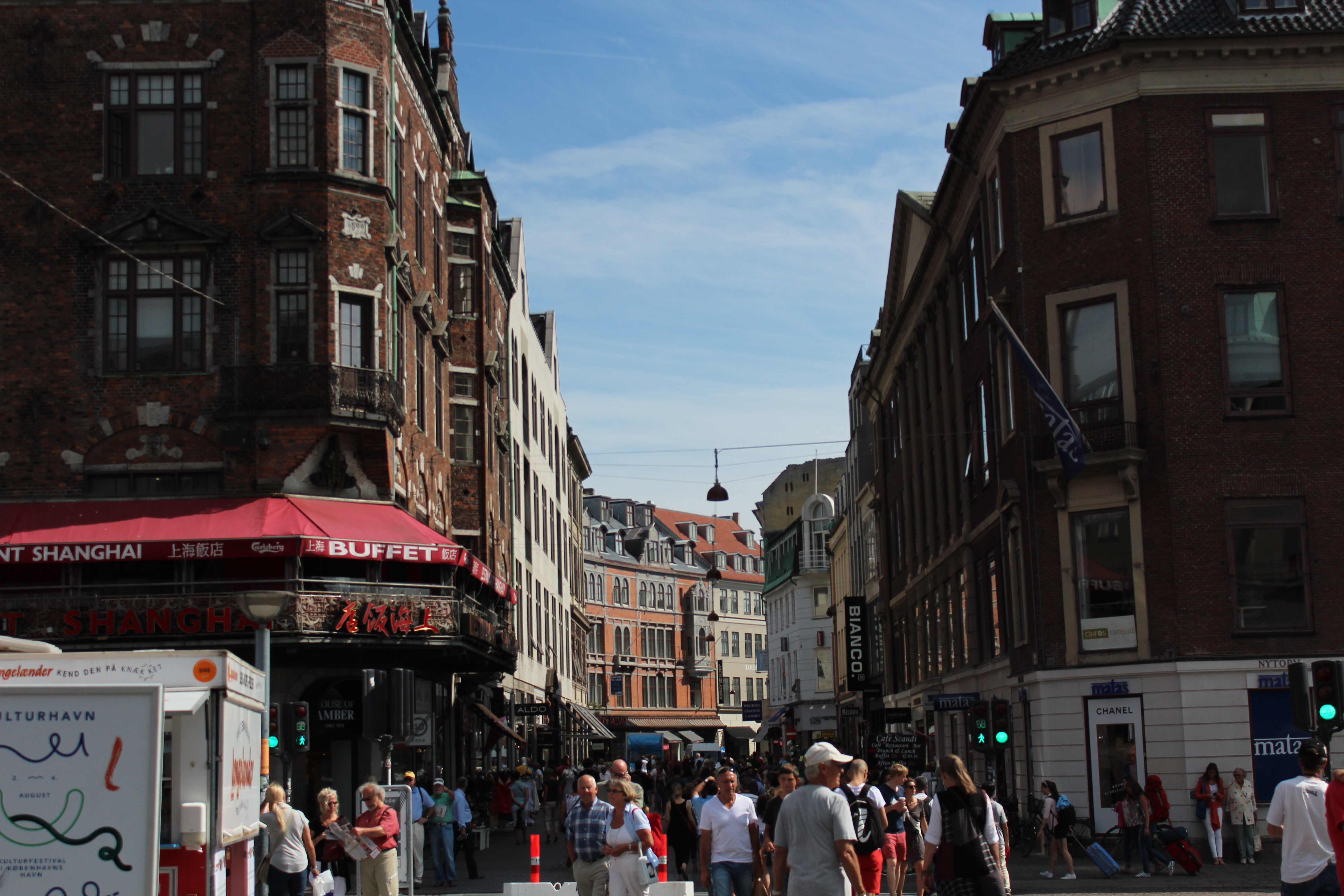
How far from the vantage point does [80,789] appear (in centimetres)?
1127

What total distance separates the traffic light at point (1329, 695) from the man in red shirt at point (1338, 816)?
16.3 feet

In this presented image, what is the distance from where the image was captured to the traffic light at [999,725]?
91.6 ft

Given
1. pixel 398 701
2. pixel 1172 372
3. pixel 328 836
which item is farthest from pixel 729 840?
pixel 1172 372

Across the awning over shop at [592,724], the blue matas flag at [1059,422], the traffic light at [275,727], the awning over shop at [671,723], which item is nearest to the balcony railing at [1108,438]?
the blue matas flag at [1059,422]

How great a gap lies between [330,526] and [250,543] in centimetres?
167

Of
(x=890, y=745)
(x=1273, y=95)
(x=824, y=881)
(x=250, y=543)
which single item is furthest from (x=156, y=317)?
(x=824, y=881)

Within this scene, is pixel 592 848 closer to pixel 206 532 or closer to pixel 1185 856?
pixel 1185 856

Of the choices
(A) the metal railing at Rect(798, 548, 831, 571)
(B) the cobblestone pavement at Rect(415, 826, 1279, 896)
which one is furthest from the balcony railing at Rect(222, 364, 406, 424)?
(A) the metal railing at Rect(798, 548, 831, 571)

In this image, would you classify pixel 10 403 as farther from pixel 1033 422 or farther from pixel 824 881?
pixel 824 881

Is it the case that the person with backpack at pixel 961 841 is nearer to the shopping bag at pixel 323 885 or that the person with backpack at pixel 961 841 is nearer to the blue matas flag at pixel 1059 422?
the shopping bag at pixel 323 885

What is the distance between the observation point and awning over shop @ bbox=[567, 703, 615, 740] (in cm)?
7200

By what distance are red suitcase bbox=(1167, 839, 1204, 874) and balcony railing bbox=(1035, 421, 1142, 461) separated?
7.49 metres

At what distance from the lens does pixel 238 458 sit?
3119 cm

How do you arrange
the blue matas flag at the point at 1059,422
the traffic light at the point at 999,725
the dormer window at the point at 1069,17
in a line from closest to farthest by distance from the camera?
the traffic light at the point at 999,725
the blue matas flag at the point at 1059,422
the dormer window at the point at 1069,17
